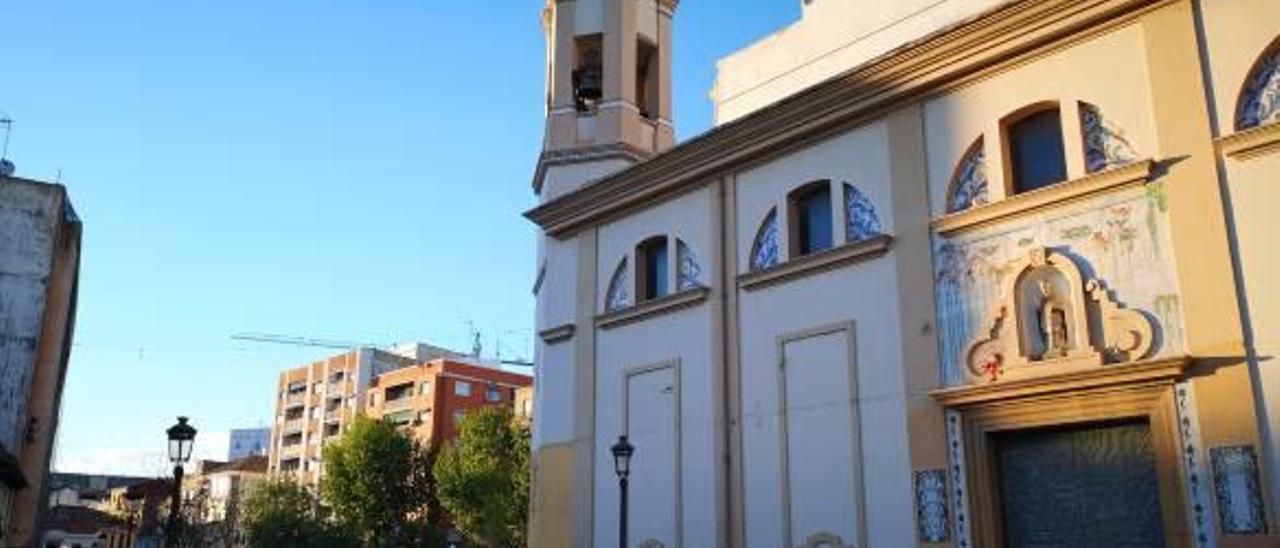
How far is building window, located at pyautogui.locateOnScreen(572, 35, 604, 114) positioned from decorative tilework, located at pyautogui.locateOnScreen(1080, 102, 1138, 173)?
371 inches

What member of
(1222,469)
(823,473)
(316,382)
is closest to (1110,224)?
(1222,469)

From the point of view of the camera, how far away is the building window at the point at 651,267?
A: 1786 cm

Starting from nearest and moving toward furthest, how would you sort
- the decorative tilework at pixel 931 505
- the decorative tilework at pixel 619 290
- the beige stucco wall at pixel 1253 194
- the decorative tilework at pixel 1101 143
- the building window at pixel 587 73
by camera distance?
the beige stucco wall at pixel 1253 194 → the decorative tilework at pixel 1101 143 → the decorative tilework at pixel 931 505 → the decorative tilework at pixel 619 290 → the building window at pixel 587 73

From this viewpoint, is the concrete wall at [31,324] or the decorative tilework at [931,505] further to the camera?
the concrete wall at [31,324]

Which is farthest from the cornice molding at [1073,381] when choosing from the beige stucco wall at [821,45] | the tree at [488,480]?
the tree at [488,480]

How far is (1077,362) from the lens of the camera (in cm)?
1195

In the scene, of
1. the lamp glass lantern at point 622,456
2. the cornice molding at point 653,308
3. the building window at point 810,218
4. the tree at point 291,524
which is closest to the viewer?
the building window at point 810,218

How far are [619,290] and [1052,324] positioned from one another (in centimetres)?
771

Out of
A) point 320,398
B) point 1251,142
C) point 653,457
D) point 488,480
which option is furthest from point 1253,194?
point 320,398

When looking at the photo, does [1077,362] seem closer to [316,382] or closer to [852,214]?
[852,214]

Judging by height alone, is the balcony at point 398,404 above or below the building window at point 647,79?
above

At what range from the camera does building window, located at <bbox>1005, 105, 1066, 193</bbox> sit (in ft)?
42.7

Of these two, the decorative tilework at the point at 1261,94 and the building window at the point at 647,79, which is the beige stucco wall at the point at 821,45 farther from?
the decorative tilework at the point at 1261,94

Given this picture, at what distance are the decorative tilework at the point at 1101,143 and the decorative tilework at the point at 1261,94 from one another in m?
1.10
